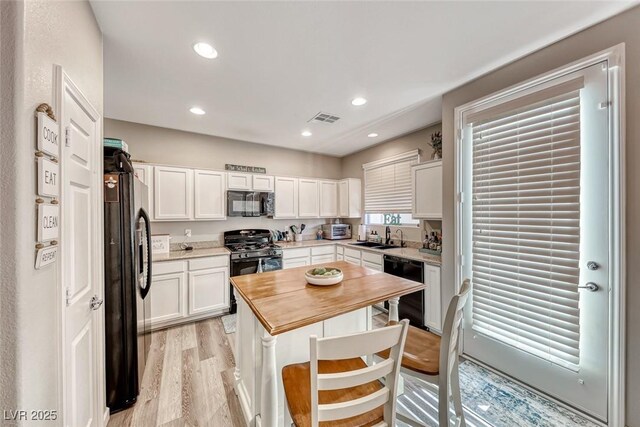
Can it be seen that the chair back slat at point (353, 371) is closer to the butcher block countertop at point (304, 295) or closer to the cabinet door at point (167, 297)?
the butcher block countertop at point (304, 295)

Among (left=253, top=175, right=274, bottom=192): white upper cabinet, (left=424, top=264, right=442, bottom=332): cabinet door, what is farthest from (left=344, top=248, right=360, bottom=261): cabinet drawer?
(left=253, top=175, right=274, bottom=192): white upper cabinet

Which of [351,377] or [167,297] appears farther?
[167,297]

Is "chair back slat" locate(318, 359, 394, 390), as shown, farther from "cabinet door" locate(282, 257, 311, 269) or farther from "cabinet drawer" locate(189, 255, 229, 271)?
"cabinet door" locate(282, 257, 311, 269)

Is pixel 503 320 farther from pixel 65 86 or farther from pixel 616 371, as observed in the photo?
pixel 65 86

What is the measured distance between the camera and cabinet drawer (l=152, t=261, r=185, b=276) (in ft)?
9.78

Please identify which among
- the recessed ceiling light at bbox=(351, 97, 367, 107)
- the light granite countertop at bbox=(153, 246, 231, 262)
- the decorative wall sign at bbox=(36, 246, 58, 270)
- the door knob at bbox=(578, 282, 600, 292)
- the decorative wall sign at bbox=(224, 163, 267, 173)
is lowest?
the light granite countertop at bbox=(153, 246, 231, 262)

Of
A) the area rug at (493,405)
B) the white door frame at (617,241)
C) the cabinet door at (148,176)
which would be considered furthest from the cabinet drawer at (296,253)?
the white door frame at (617,241)

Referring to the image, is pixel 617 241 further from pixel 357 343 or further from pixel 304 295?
pixel 304 295

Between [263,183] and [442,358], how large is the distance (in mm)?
3569

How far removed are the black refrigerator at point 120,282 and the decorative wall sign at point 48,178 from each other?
798mm

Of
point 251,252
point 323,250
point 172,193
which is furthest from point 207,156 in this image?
point 323,250

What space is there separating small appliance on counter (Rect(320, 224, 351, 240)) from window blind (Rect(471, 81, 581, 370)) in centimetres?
288

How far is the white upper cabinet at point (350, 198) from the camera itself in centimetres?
487

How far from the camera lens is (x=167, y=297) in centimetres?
304
